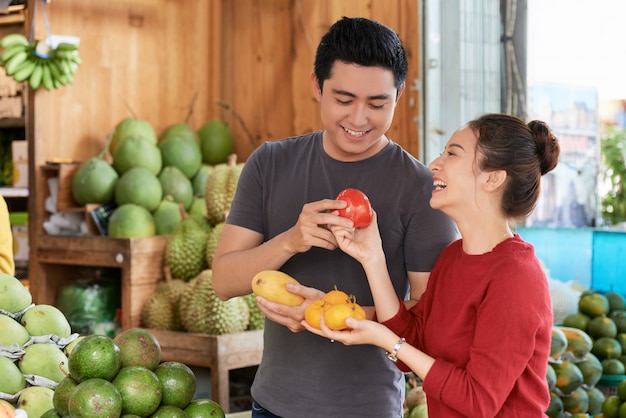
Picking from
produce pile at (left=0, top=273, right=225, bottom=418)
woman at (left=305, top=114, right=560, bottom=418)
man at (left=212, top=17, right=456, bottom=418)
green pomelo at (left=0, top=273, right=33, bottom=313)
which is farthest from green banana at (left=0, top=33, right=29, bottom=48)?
woman at (left=305, top=114, right=560, bottom=418)

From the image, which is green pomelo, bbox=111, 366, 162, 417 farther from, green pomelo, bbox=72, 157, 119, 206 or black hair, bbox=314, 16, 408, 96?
green pomelo, bbox=72, 157, 119, 206

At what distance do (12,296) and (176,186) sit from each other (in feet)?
8.29

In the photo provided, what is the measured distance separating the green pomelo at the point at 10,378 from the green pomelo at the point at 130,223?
7.76ft

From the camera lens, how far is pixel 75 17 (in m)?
5.17

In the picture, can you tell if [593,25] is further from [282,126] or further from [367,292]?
[367,292]

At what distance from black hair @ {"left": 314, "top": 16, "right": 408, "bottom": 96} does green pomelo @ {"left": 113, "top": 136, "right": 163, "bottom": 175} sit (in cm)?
303

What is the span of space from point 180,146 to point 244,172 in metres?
2.96

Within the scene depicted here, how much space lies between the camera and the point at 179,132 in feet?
17.1

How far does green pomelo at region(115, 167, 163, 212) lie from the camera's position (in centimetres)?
462

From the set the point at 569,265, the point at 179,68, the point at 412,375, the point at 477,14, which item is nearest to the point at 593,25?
the point at 477,14

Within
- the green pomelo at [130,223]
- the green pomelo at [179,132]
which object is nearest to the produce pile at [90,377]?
the green pomelo at [130,223]

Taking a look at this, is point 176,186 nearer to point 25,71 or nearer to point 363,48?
point 25,71

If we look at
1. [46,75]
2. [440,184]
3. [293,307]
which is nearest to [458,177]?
[440,184]

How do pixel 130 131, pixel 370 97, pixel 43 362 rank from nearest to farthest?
1. pixel 370 97
2. pixel 43 362
3. pixel 130 131
